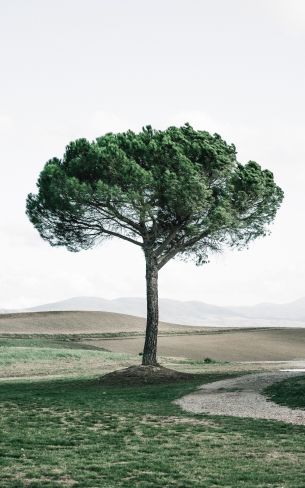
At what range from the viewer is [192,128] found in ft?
117

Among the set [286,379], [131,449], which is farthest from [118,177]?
[131,449]

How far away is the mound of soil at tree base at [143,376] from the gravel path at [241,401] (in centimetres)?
348

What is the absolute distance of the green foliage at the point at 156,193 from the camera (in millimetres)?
33156

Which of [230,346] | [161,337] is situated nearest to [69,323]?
[161,337]

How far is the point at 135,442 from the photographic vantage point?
51.3ft

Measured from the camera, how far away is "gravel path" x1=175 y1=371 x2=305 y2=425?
20.5 metres

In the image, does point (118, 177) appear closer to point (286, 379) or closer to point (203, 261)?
point (203, 261)

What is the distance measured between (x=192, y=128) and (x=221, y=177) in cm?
322

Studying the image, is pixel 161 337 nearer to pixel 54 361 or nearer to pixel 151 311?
pixel 54 361

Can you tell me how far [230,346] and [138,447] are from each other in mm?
45139

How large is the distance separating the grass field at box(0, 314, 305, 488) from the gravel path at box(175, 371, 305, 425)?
756mm

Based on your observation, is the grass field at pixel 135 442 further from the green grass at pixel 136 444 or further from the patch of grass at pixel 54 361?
the patch of grass at pixel 54 361

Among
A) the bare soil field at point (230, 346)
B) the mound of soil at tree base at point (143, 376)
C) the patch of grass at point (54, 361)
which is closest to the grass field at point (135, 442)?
the mound of soil at tree base at point (143, 376)

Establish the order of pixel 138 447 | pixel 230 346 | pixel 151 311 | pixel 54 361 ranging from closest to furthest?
pixel 138 447, pixel 151 311, pixel 54 361, pixel 230 346
